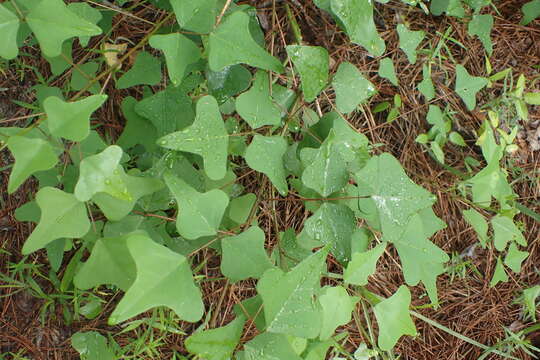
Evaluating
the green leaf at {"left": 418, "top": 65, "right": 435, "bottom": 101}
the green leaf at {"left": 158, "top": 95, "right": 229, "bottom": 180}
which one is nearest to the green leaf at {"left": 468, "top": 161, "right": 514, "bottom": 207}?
the green leaf at {"left": 418, "top": 65, "right": 435, "bottom": 101}

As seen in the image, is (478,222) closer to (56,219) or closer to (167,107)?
(167,107)

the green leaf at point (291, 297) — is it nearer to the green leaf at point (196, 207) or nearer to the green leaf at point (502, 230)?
the green leaf at point (196, 207)

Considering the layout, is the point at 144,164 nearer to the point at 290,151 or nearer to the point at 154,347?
the point at 290,151

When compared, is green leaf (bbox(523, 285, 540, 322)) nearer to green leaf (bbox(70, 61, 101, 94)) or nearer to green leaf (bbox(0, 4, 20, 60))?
green leaf (bbox(70, 61, 101, 94))

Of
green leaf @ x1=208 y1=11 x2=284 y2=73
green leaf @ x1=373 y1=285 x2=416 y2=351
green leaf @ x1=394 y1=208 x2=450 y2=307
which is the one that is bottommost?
green leaf @ x1=373 y1=285 x2=416 y2=351

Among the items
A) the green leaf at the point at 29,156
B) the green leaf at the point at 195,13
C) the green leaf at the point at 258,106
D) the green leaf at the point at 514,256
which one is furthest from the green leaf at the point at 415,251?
the green leaf at the point at 29,156
